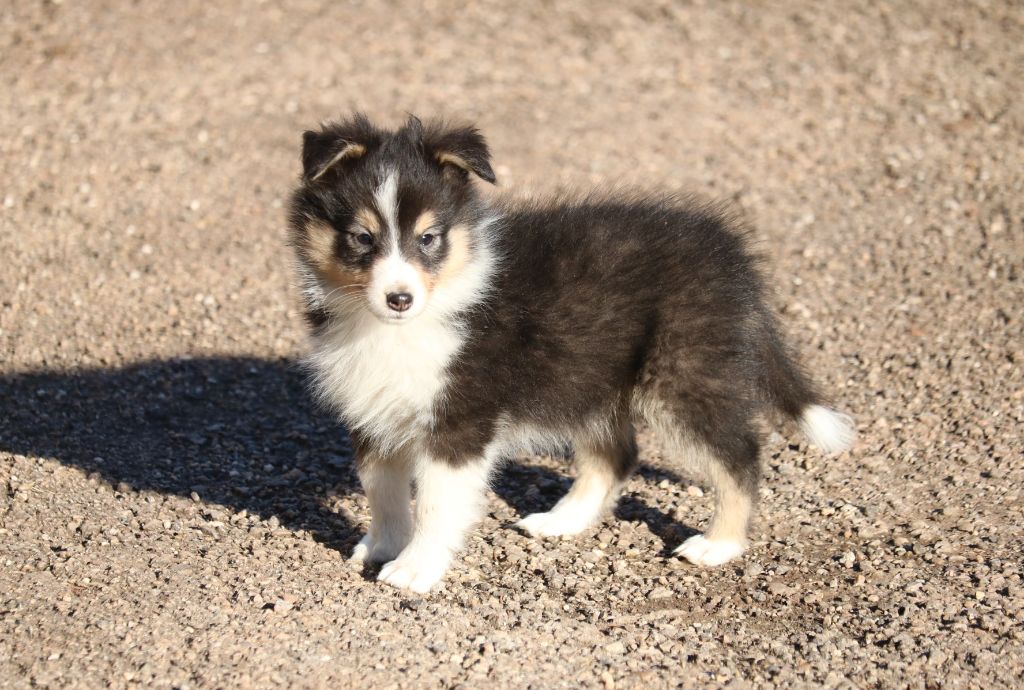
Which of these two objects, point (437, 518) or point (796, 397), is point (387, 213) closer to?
point (437, 518)

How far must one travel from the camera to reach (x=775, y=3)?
12.6 metres

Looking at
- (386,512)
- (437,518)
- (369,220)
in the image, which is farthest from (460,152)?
(386,512)

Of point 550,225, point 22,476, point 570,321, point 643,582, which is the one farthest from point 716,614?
point 22,476

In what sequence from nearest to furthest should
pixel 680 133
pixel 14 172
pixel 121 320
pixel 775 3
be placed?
pixel 121 320 < pixel 14 172 < pixel 680 133 < pixel 775 3

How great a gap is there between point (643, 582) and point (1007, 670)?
158 cm

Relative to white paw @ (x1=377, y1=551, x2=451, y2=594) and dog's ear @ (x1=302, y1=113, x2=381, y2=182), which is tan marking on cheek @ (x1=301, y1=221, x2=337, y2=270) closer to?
dog's ear @ (x1=302, y1=113, x2=381, y2=182)

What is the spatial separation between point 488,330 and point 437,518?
0.84 m

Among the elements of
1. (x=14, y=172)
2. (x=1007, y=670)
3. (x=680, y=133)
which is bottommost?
(x=14, y=172)

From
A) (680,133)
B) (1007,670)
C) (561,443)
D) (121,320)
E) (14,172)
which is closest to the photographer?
(1007,670)

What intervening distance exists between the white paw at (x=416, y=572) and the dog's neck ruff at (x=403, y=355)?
0.49 metres

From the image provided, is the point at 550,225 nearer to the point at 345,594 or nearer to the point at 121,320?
the point at 345,594

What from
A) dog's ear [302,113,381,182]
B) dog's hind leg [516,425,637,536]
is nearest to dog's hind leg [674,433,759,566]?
dog's hind leg [516,425,637,536]

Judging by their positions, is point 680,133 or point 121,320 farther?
point 680,133

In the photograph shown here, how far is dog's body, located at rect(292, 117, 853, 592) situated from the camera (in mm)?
5160
